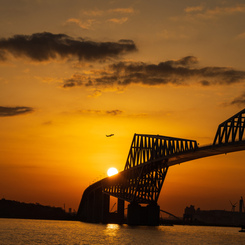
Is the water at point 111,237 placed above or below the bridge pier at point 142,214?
below

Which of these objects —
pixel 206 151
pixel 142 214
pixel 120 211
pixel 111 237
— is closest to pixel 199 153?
pixel 206 151

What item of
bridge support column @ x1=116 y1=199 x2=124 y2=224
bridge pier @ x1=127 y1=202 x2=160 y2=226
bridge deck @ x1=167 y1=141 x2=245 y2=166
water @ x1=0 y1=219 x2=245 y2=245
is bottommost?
water @ x1=0 y1=219 x2=245 y2=245

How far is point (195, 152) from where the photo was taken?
4493 inches

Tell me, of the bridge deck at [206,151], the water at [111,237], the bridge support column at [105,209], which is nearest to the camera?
the water at [111,237]

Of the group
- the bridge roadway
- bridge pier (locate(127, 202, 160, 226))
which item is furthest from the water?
the bridge roadway

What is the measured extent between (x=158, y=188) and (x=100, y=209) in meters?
45.0

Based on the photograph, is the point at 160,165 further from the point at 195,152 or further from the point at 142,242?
the point at 142,242

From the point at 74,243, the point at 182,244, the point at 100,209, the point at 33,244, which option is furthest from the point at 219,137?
the point at 100,209

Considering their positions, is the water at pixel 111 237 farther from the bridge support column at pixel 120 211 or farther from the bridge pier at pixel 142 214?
the bridge support column at pixel 120 211

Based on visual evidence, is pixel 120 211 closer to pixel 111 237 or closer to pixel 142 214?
pixel 142 214

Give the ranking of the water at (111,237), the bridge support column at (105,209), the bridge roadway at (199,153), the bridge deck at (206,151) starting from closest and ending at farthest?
the water at (111,237) < the bridge deck at (206,151) < the bridge roadway at (199,153) < the bridge support column at (105,209)

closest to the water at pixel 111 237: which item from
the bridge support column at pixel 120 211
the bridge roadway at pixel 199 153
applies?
the bridge roadway at pixel 199 153

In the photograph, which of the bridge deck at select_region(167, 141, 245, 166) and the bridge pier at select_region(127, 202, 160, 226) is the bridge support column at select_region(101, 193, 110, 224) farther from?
the bridge deck at select_region(167, 141, 245, 166)

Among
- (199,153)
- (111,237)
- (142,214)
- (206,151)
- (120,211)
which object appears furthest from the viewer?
(120,211)
